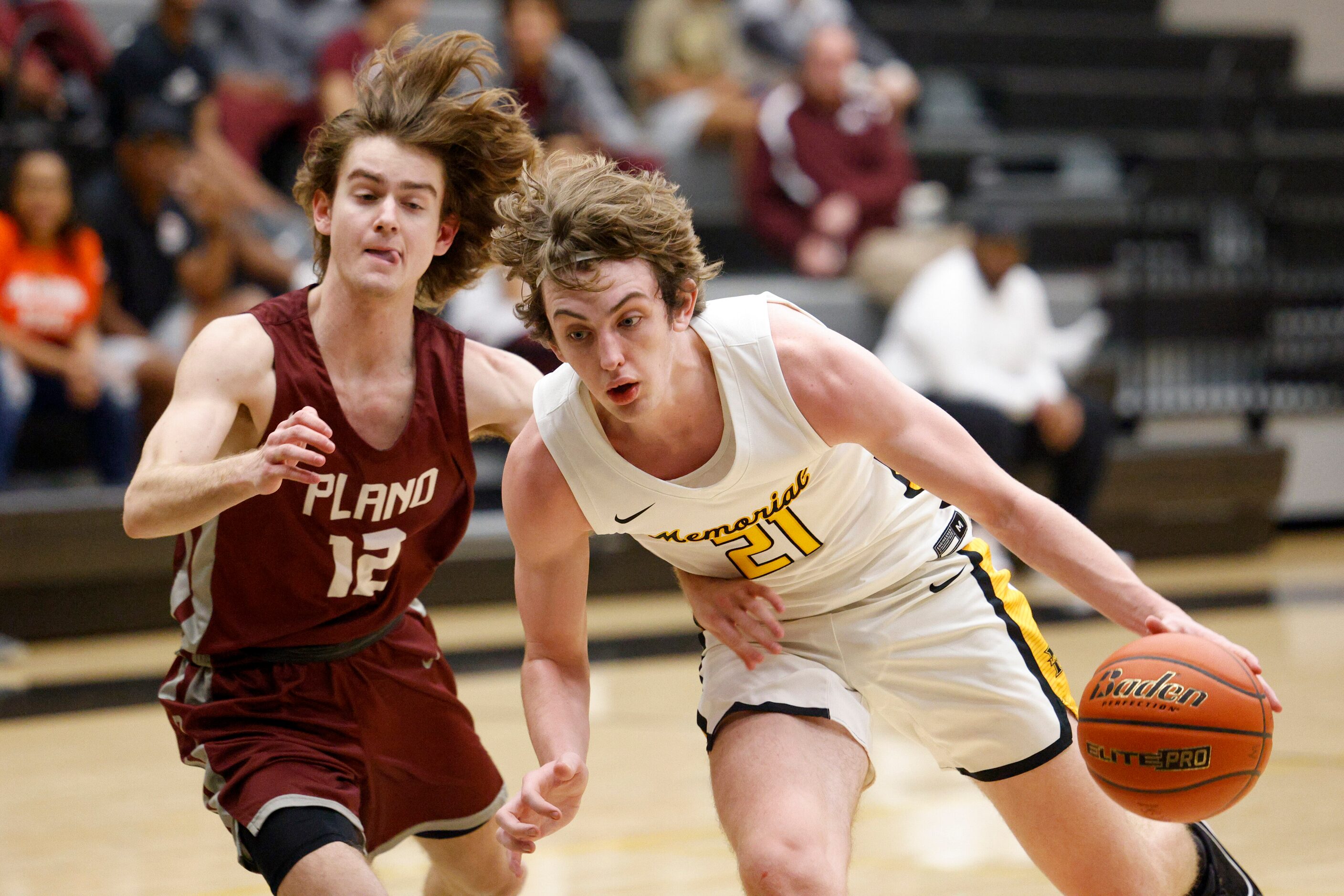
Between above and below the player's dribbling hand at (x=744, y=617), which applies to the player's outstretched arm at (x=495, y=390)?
above

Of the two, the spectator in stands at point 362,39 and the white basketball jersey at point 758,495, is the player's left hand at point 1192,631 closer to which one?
the white basketball jersey at point 758,495

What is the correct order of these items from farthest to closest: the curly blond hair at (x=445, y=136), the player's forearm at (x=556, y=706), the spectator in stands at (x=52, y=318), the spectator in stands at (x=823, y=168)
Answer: the spectator in stands at (x=823, y=168) < the spectator in stands at (x=52, y=318) < the curly blond hair at (x=445, y=136) < the player's forearm at (x=556, y=706)

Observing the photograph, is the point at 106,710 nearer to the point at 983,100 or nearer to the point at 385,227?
the point at 385,227

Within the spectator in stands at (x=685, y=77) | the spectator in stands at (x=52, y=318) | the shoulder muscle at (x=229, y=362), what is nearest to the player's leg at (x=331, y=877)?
the shoulder muscle at (x=229, y=362)

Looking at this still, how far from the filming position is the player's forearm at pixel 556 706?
2.61 meters

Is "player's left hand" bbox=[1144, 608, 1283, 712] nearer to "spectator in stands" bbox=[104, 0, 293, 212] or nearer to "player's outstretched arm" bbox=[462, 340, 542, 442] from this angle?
"player's outstretched arm" bbox=[462, 340, 542, 442]

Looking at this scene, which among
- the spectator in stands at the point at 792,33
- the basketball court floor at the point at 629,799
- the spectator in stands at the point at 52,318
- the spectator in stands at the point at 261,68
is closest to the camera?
the basketball court floor at the point at 629,799

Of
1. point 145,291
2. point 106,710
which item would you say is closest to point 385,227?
point 106,710

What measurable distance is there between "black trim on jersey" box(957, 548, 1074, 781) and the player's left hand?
413 millimetres

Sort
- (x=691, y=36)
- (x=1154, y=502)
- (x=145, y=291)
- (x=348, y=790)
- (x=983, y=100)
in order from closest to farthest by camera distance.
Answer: (x=348, y=790) < (x=145, y=291) < (x=1154, y=502) < (x=691, y=36) < (x=983, y=100)

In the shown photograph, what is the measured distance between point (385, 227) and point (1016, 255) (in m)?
5.59

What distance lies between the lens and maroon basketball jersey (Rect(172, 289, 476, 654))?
2750 millimetres

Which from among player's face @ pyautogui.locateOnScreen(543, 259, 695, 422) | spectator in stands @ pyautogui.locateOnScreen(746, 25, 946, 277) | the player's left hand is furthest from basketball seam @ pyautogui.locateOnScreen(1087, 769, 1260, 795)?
spectator in stands @ pyautogui.locateOnScreen(746, 25, 946, 277)

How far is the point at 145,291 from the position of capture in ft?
23.3
